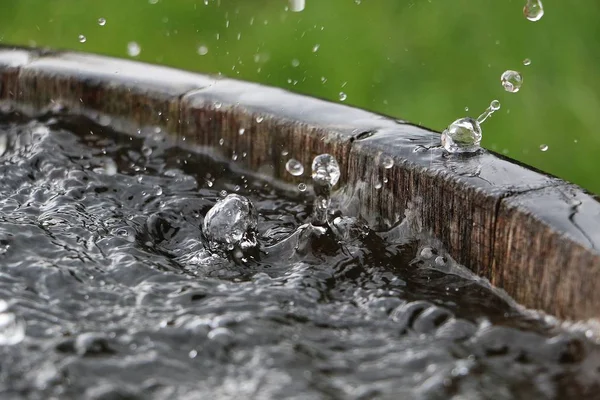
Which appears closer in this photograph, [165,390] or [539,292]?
[165,390]

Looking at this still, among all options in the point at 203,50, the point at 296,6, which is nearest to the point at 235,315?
the point at 203,50

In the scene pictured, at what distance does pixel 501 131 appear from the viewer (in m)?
5.32

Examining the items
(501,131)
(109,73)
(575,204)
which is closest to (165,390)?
(575,204)

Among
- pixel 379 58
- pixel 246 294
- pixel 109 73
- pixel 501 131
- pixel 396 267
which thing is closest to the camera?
pixel 246 294

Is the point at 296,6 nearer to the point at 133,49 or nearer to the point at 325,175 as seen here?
the point at 133,49

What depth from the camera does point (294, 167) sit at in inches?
108

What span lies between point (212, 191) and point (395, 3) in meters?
3.70

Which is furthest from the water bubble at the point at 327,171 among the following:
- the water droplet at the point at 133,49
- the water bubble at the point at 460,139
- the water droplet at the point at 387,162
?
the water droplet at the point at 133,49

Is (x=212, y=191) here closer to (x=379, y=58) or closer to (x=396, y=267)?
(x=396, y=267)

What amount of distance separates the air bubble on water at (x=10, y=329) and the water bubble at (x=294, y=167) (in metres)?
1.07

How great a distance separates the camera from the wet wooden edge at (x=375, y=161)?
1.92 meters

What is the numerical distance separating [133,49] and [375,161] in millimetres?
4242

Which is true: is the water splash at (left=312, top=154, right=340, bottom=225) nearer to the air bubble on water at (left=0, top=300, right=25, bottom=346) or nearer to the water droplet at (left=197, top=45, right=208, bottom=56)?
the air bubble on water at (left=0, top=300, right=25, bottom=346)

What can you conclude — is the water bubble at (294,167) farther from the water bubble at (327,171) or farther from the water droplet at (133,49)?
the water droplet at (133,49)
